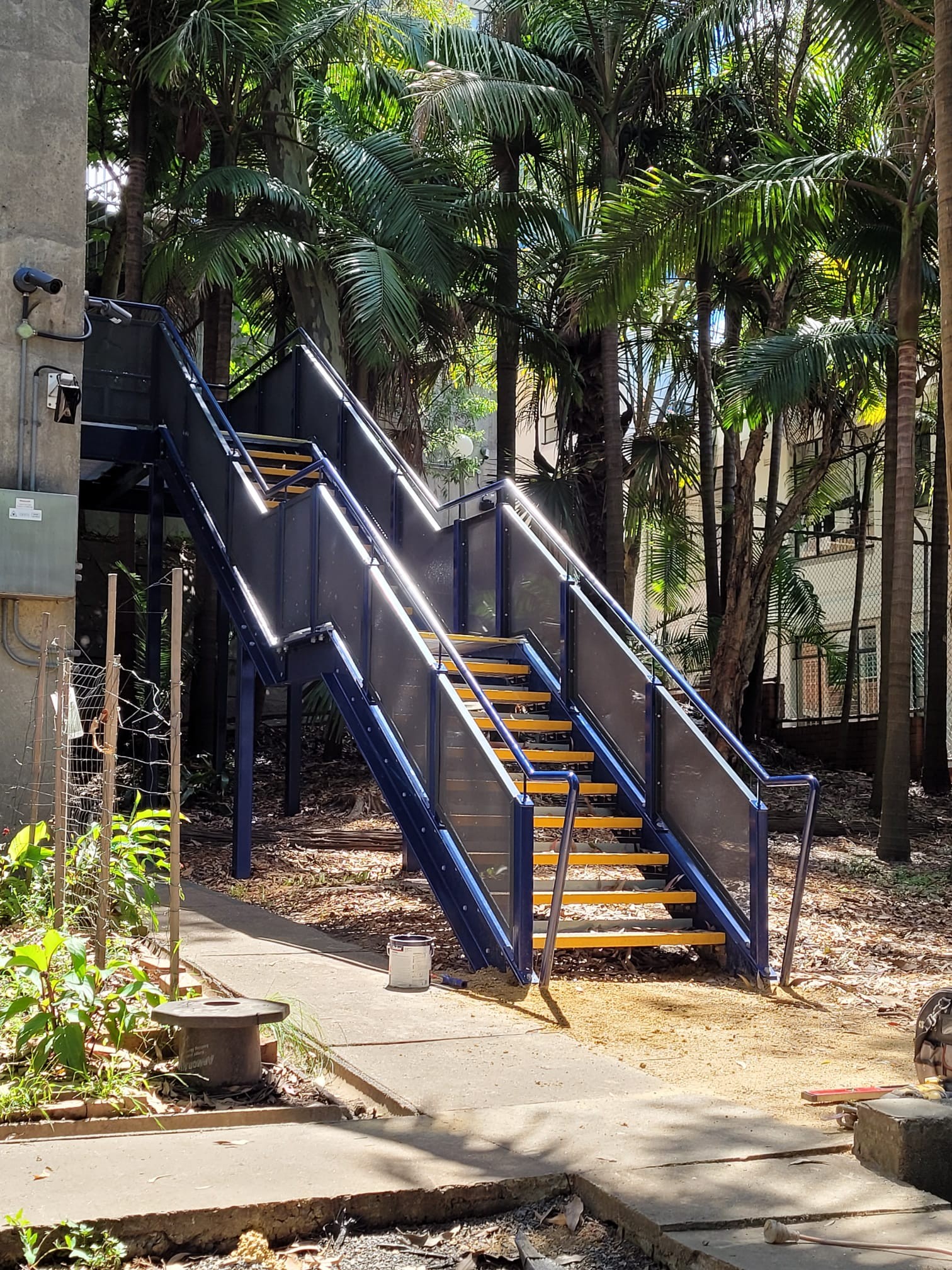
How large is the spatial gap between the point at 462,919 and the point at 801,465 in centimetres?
1334

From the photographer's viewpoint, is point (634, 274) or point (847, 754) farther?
point (847, 754)

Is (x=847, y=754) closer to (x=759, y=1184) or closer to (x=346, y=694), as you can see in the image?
(x=346, y=694)

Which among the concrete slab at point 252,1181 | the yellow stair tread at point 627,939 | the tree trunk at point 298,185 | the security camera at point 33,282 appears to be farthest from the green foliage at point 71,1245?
the tree trunk at point 298,185

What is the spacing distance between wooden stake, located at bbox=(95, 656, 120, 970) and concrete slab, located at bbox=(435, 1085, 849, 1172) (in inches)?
66.0

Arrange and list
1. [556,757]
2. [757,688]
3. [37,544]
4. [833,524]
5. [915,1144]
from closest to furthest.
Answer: [915,1144], [556,757], [37,544], [757,688], [833,524]

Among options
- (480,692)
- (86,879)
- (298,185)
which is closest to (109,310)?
(298,185)

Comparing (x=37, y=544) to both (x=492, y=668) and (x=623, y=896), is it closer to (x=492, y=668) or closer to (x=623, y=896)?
(x=492, y=668)

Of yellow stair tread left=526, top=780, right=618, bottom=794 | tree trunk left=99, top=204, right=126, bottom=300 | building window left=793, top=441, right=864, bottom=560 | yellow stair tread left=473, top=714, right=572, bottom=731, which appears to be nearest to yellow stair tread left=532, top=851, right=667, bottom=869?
yellow stair tread left=526, top=780, right=618, bottom=794

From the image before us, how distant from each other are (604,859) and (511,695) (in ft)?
5.92

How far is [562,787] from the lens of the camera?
7.99m

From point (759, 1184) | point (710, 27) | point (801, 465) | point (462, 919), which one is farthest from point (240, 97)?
point (759, 1184)

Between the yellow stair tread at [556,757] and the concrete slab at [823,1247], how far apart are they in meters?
5.48

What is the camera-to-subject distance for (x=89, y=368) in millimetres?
14023

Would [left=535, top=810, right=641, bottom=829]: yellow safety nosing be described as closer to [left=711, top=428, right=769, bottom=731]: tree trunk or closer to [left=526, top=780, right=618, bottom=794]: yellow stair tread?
[left=526, top=780, right=618, bottom=794]: yellow stair tread
